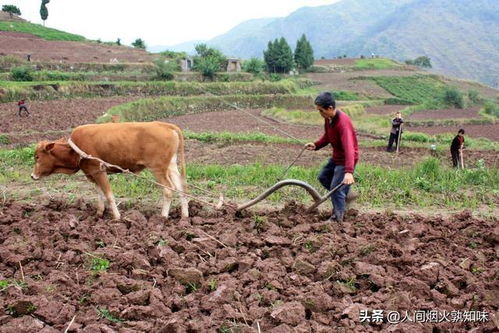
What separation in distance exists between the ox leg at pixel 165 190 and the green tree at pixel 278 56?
202ft

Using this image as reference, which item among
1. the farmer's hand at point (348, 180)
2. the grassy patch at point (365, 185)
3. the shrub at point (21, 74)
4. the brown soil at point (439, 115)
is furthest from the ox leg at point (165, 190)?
the brown soil at point (439, 115)

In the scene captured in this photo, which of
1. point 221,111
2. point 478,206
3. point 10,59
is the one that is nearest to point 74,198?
point 478,206

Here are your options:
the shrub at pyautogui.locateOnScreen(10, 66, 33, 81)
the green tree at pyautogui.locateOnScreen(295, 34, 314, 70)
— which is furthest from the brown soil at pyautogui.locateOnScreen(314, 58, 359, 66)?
the shrub at pyautogui.locateOnScreen(10, 66, 33, 81)

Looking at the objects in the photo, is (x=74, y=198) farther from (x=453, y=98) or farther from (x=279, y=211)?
(x=453, y=98)

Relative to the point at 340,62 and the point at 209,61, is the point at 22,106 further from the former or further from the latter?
the point at 340,62

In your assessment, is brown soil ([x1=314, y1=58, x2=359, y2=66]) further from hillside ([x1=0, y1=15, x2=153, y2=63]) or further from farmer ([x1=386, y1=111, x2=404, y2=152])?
farmer ([x1=386, y1=111, x2=404, y2=152])

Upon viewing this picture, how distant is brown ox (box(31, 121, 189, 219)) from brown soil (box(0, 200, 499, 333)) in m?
0.63

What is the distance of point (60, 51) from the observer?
51281mm

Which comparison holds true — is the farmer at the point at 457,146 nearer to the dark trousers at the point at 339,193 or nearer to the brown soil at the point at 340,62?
the dark trousers at the point at 339,193

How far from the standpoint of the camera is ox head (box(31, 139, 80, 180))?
23.6 feet

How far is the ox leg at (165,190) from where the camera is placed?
714cm

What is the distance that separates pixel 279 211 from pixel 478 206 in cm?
368

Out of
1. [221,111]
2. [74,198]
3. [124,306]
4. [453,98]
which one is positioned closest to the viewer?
[124,306]

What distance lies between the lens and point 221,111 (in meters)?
39.2
